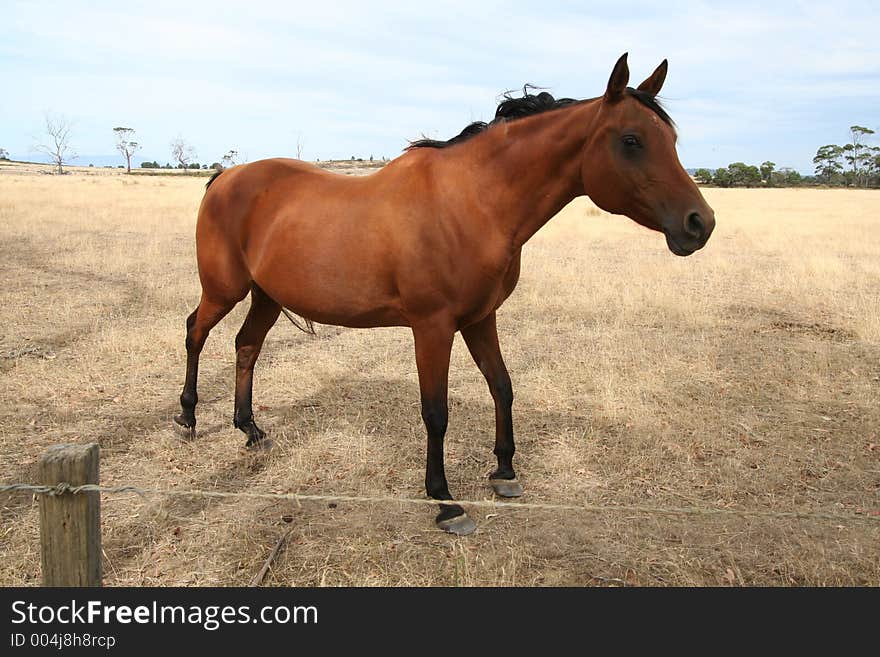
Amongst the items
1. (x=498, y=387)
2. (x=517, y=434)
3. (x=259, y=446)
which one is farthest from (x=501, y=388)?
(x=259, y=446)

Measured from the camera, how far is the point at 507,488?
415cm

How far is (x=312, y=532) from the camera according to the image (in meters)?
3.65

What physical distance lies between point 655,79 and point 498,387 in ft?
6.73

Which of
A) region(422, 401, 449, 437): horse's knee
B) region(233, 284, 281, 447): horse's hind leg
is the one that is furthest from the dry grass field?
region(422, 401, 449, 437): horse's knee

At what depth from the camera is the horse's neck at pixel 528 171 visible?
3410mm

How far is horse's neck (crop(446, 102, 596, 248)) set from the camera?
341 centimetres

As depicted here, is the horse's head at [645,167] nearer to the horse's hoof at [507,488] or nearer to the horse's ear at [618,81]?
the horse's ear at [618,81]

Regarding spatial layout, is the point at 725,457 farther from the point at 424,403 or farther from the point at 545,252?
the point at 545,252

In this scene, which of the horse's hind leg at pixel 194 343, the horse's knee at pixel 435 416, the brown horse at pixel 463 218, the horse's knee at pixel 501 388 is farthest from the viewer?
the horse's hind leg at pixel 194 343

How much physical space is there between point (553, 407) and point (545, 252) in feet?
31.1

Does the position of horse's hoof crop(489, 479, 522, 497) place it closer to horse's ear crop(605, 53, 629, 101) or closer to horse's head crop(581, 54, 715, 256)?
horse's head crop(581, 54, 715, 256)

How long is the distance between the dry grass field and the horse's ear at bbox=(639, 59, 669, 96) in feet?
8.29

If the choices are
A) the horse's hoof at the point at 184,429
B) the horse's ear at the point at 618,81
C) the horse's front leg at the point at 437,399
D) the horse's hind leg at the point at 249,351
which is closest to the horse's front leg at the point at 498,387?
the horse's front leg at the point at 437,399
